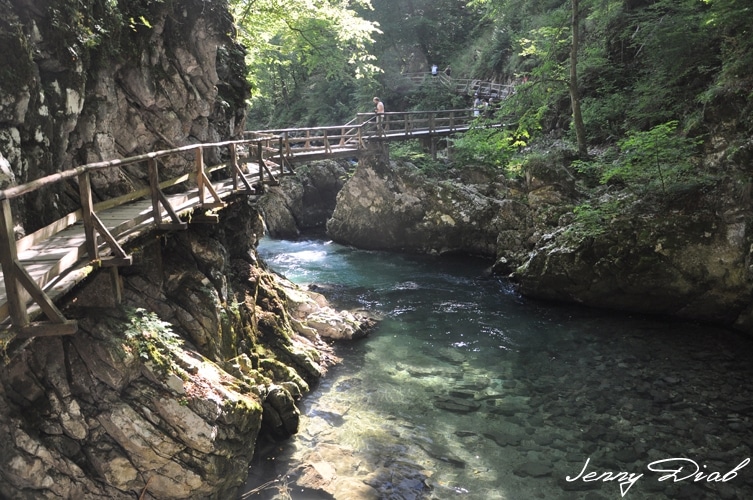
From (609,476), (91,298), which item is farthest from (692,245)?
(91,298)

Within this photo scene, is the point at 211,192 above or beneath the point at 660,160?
above

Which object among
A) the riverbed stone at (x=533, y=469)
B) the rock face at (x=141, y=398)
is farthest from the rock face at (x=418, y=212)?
the rock face at (x=141, y=398)

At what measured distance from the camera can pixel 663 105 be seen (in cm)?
1511

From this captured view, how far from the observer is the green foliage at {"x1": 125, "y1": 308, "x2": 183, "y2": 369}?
19.5 feet

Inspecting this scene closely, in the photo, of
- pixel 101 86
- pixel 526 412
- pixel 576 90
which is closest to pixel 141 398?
pixel 101 86

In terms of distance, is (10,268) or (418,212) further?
(418,212)

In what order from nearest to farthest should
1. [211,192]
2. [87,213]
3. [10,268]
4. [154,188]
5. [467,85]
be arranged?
[10,268], [87,213], [154,188], [211,192], [467,85]

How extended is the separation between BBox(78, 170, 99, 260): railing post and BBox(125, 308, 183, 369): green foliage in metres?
1.30

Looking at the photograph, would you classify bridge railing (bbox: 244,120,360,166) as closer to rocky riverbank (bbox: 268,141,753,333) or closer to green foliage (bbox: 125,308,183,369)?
rocky riverbank (bbox: 268,141,753,333)

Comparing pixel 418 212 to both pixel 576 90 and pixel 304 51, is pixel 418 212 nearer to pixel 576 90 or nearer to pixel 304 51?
pixel 576 90

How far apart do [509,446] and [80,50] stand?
8645 mm

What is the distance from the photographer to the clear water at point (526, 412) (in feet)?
22.5

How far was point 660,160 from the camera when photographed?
502 inches

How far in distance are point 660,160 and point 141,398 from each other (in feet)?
42.7
